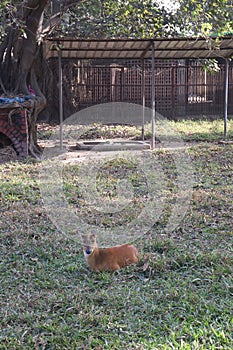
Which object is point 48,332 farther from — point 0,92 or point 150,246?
point 0,92

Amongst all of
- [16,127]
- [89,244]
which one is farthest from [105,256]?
[16,127]

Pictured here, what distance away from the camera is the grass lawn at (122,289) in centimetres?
326

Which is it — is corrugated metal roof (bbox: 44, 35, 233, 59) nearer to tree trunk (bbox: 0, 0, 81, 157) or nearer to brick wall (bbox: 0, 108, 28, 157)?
tree trunk (bbox: 0, 0, 81, 157)

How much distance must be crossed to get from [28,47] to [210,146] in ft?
13.5

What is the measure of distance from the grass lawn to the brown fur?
2.6 inches

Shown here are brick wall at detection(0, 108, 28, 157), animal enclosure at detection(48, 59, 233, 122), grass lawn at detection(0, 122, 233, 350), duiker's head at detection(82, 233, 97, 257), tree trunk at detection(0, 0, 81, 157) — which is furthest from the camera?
animal enclosure at detection(48, 59, 233, 122)

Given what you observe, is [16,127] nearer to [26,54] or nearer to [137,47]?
[26,54]

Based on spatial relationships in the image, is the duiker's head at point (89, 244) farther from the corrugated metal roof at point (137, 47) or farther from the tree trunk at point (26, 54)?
the corrugated metal roof at point (137, 47)

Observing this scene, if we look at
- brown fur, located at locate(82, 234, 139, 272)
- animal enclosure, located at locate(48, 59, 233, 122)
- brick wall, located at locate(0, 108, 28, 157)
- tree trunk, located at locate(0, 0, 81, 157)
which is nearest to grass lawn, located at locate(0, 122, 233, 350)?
brown fur, located at locate(82, 234, 139, 272)

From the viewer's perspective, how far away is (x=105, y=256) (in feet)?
13.9

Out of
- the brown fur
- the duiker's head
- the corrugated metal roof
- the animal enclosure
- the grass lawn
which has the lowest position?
the grass lawn

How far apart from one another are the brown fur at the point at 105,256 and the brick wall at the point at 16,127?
5809 mm

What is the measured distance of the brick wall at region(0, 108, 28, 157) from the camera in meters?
9.65

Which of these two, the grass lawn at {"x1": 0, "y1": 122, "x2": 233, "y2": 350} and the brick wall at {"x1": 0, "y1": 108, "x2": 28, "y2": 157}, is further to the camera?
the brick wall at {"x1": 0, "y1": 108, "x2": 28, "y2": 157}
